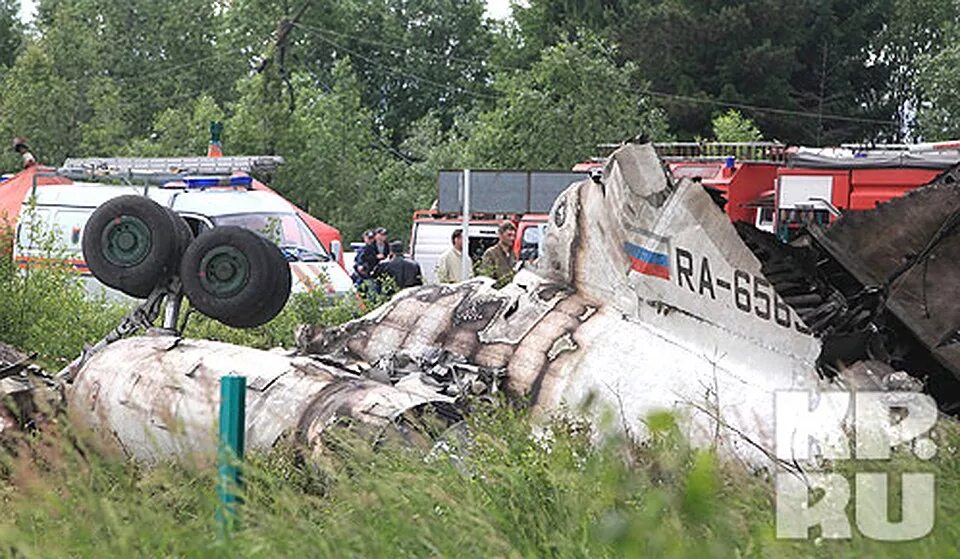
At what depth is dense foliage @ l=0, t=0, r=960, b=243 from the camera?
40625 millimetres

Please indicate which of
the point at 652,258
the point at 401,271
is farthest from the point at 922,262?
the point at 401,271

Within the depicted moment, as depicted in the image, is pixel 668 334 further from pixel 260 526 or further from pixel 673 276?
pixel 260 526

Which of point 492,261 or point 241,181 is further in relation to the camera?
point 241,181

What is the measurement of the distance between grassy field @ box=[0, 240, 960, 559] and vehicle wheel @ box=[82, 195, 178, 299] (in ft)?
14.5

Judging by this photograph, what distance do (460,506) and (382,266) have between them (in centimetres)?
1477

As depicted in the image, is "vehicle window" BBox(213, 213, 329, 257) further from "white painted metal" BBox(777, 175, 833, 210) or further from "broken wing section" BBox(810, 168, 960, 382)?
"broken wing section" BBox(810, 168, 960, 382)

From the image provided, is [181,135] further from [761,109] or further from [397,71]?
[397,71]

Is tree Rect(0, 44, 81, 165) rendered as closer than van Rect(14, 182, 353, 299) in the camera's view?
No

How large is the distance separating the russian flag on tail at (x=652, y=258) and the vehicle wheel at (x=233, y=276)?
10.8ft


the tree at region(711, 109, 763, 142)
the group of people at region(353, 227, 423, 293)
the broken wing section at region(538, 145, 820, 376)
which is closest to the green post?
the broken wing section at region(538, 145, 820, 376)

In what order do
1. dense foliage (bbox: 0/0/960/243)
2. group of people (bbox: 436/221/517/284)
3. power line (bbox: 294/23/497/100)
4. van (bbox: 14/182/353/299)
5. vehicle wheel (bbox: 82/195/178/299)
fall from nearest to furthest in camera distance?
vehicle wheel (bbox: 82/195/178/299) < group of people (bbox: 436/221/517/284) < van (bbox: 14/182/353/299) < dense foliage (bbox: 0/0/960/243) < power line (bbox: 294/23/497/100)

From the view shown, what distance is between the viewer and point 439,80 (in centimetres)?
6725

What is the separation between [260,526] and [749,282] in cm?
418

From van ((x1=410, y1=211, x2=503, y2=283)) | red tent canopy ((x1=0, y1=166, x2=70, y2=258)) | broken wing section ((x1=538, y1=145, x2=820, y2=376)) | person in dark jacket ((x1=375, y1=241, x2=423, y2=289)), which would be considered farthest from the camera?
van ((x1=410, y1=211, x2=503, y2=283))
